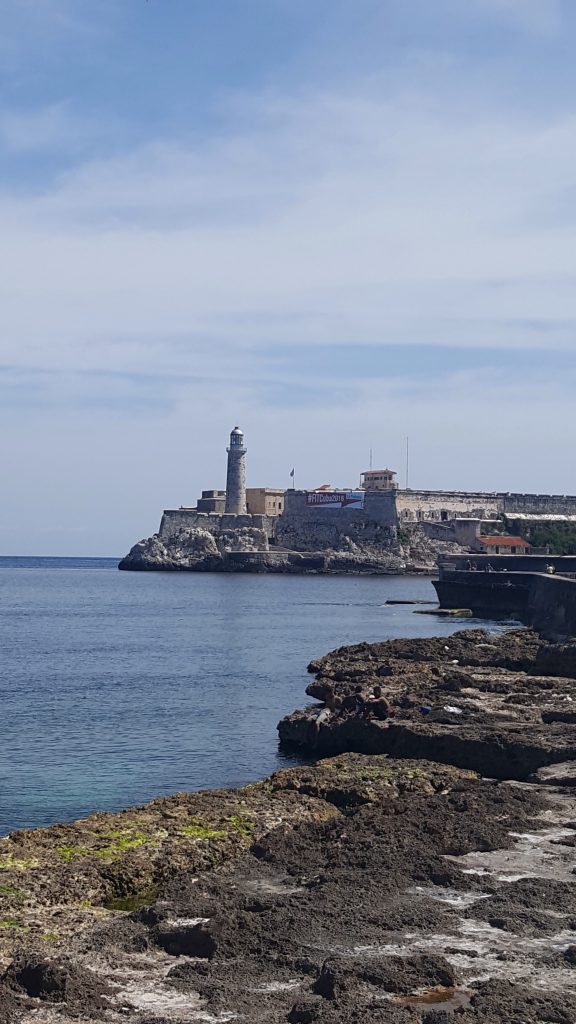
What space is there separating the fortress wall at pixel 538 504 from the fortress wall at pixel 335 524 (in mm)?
15152

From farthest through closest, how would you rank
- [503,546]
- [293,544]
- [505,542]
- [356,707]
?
[293,544] < [505,542] < [503,546] < [356,707]

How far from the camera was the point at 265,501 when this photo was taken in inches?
4562

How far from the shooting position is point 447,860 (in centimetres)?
1047

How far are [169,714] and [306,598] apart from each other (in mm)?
51643

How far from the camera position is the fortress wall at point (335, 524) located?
110 m

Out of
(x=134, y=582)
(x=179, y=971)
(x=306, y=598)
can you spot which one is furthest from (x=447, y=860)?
(x=134, y=582)

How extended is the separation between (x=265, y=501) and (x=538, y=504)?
2810 cm

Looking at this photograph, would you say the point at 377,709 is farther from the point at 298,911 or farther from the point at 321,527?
the point at 321,527

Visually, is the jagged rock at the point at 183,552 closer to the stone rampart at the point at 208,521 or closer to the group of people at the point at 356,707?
the stone rampart at the point at 208,521

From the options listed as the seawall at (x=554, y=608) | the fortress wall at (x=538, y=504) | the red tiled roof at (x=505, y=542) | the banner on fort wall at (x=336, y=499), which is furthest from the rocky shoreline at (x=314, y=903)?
the fortress wall at (x=538, y=504)

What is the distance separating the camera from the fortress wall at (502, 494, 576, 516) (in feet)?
387

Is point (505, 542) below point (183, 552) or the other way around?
the other way around

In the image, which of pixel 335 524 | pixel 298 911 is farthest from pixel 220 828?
pixel 335 524

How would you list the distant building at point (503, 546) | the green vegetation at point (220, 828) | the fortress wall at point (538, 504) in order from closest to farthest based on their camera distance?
the green vegetation at point (220, 828), the distant building at point (503, 546), the fortress wall at point (538, 504)
